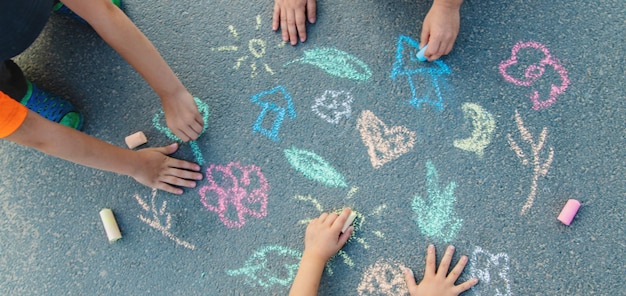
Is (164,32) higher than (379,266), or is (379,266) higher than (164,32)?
(164,32)

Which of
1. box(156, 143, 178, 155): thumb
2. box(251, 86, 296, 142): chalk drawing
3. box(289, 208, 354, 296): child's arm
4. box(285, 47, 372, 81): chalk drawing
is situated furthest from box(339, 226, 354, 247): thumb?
box(156, 143, 178, 155): thumb

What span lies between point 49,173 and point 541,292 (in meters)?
1.48

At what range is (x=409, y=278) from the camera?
129cm

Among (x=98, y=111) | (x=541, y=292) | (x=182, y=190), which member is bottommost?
(x=541, y=292)

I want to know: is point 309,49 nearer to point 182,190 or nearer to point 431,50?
point 431,50

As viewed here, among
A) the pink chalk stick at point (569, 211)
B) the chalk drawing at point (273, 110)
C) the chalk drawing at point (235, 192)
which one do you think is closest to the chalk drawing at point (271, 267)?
the chalk drawing at point (235, 192)

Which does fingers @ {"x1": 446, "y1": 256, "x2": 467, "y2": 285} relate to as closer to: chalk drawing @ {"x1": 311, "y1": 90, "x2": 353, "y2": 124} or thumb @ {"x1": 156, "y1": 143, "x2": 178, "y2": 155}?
chalk drawing @ {"x1": 311, "y1": 90, "x2": 353, "y2": 124}

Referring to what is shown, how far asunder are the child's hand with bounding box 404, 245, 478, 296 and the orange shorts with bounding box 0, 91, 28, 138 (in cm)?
104

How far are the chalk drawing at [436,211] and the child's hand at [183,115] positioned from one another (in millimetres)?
663

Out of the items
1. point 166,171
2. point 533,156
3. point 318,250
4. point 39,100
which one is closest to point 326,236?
point 318,250

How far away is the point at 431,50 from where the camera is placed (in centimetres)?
129

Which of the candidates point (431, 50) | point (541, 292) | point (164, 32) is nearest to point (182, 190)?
point (164, 32)

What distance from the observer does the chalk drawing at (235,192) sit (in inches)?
54.1

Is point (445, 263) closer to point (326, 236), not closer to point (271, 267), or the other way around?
point (326, 236)
